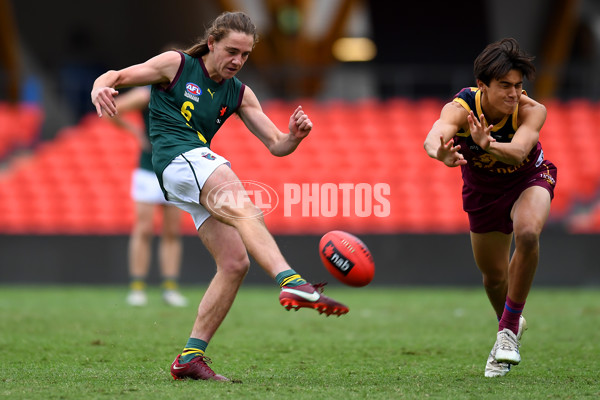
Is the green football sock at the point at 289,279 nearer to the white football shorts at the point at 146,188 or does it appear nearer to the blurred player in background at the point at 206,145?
the blurred player in background at the point at 206,145

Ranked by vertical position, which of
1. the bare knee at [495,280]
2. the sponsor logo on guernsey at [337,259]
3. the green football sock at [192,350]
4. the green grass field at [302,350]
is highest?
the sponsor logo on guernsey at [337,259]

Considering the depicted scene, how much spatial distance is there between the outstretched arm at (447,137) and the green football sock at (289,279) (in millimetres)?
1031

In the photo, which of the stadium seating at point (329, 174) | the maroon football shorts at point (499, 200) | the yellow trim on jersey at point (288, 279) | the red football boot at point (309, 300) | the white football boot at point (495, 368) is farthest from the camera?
the stadium seating at point (329, 174)

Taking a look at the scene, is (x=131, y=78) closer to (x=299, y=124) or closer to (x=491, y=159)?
(x=299, y=124)

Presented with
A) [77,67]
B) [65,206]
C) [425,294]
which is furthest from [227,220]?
[77,67]

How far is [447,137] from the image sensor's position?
458 centimetres

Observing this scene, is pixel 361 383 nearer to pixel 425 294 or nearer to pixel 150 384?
pixel 150 384

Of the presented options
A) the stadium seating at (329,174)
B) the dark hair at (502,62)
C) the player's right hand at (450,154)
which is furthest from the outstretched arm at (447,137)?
the stadium seating at (329,174)

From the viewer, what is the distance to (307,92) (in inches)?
734

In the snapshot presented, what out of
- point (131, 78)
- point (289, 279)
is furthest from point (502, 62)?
point (131, 78)

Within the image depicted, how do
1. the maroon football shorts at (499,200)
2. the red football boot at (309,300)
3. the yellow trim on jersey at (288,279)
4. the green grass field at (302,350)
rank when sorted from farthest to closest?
the maroon football shorts at (499,200), the green grass field at (302,350), the yellow trim on jersey at (288,279), the red football boot at (309,300)

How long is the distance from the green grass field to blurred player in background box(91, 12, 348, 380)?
0.47 meters

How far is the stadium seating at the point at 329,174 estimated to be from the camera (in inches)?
476

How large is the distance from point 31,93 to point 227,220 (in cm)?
1595
